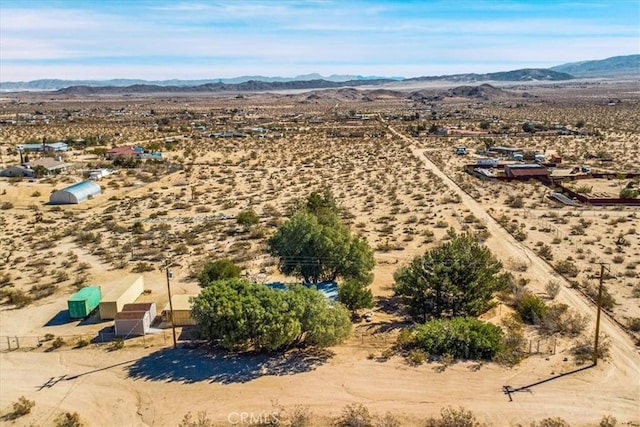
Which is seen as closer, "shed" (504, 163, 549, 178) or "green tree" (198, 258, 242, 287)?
"green tree" (198, 258, 242, 287)

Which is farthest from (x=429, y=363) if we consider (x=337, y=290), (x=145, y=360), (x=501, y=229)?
(x=501, y=229)

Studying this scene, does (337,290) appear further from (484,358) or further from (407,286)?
(484,358)

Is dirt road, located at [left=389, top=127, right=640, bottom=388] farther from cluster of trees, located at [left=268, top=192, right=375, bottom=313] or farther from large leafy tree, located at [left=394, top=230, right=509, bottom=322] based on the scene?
cluster of trees, located at [left=268, top=192, right=375, bottom=313]

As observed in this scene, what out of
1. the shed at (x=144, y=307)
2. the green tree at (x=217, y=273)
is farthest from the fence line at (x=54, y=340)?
the green tree at (x=217, y=273)

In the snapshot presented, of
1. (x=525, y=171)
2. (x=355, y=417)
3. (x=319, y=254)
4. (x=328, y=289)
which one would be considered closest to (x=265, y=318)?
(x=355, y=417)

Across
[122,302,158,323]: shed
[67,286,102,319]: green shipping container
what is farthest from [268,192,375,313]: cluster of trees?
[67,286,102,319]: green shipping container

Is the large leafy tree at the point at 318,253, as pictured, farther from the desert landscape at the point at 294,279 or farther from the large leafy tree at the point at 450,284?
the large leafy tree at the point at 450,284

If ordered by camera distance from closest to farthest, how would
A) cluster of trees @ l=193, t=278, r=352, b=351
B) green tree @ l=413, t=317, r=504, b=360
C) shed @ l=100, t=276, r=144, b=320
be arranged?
1. cluster of trees @ l=193, t=278, r=352, b=351
2. green tree @ l=413, t=317, r=504, b=360
3. shed @ l=100, t=276, r=144, b=320
